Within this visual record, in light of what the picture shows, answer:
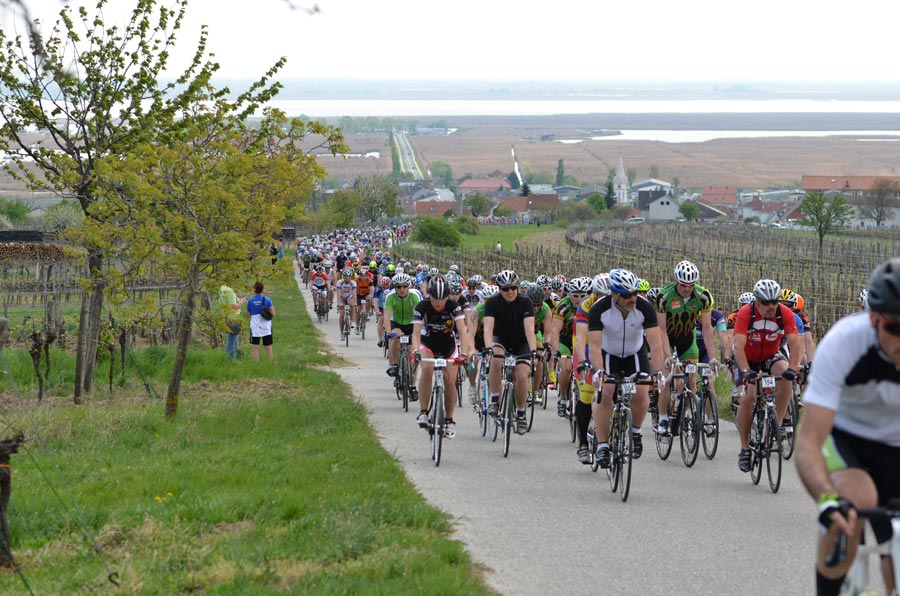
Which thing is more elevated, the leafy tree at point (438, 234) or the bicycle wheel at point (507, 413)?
the bicycle wheel at point (507, 413)

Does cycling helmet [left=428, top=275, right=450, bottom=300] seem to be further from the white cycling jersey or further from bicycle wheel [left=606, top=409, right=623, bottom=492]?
the white cycling jersey

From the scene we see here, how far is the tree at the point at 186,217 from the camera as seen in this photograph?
15.8m

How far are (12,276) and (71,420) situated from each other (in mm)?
44781

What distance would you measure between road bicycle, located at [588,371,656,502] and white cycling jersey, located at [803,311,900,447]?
18.4 ft

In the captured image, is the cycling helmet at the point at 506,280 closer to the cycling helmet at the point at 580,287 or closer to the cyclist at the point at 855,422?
the cycling helmet at the point at 580,287

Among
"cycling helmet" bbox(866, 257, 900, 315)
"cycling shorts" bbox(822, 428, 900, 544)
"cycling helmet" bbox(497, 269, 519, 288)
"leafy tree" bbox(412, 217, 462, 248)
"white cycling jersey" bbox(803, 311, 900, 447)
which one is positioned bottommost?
"leafy tree" bbox(412, 217, 462, 248)

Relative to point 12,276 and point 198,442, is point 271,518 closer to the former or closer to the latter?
point 198,442

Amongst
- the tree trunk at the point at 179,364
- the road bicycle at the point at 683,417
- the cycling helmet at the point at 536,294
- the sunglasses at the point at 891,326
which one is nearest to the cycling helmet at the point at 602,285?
the road bicycle at the point at 683,417

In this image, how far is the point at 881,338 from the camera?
16.3ft

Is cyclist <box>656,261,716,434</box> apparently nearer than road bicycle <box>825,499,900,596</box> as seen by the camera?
No

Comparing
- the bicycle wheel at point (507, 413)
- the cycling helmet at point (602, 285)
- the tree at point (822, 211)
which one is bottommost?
the tree at point (822, 211)

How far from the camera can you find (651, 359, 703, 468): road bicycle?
1294cm

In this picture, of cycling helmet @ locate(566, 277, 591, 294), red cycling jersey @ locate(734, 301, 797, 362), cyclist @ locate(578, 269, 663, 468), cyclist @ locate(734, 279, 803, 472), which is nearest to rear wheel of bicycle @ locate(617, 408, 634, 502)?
cyclist @ locate(578, 269, 663, 468)

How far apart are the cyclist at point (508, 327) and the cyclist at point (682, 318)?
56.6 inches
